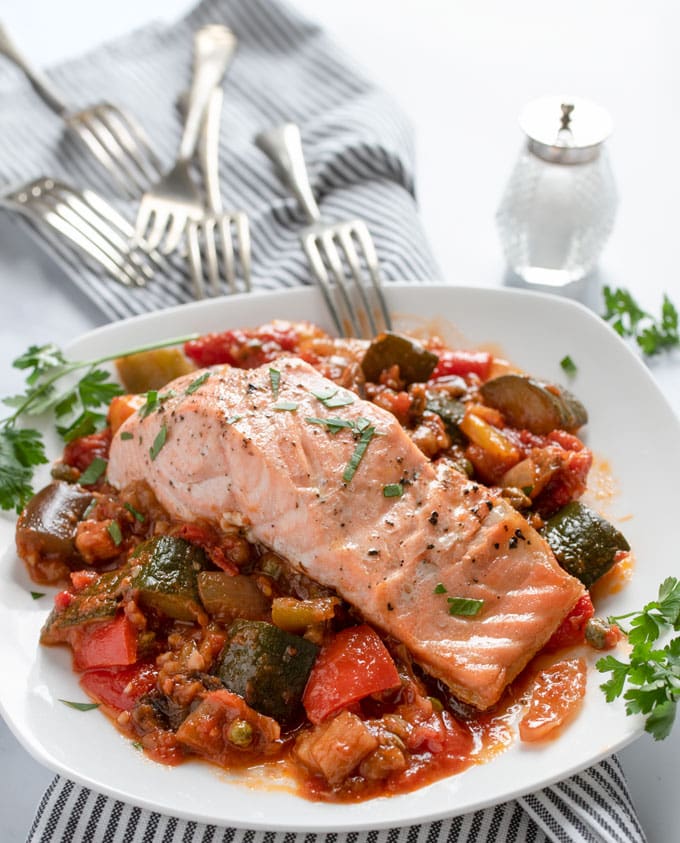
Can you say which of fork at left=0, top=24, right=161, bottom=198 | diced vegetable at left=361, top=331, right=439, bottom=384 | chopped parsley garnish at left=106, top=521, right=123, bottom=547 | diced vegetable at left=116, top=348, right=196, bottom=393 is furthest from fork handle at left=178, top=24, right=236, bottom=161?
chopped parsley garnish at left=106, top=521, right=123, bottom=547

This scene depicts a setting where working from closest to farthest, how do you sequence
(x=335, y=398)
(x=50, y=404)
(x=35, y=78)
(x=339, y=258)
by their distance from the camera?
(x=335, y=398) < (x=50, y=404) < (x=339, y=258) < (x=35, y=78)

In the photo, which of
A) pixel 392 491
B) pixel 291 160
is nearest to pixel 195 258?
pixel 291 160

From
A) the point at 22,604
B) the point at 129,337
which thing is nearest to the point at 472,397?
the point at 129,337

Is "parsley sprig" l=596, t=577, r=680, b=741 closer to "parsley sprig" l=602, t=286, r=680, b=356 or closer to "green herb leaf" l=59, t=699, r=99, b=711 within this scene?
"green herb leaf" l=59, t=699, r=99, b=711

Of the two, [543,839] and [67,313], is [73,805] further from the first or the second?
[67,313]

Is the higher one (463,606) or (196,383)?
(196,383)

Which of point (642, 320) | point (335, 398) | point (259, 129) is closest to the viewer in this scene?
point (335, 398)

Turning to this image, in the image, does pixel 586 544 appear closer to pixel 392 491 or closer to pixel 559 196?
pixel 392 491
